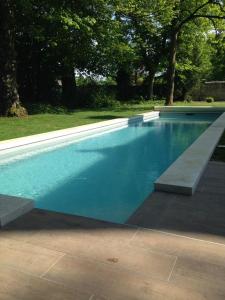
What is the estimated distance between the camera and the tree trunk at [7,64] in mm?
11461

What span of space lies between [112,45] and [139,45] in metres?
7.67

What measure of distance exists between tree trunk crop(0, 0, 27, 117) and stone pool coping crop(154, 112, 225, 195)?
8002mm

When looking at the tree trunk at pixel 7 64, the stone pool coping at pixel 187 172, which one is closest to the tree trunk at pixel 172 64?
the tree trunk at pixel 7 64

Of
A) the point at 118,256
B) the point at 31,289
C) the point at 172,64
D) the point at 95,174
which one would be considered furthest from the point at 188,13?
the point at 31,289

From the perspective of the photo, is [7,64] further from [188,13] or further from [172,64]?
[188,13]

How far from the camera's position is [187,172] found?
14.7 ft

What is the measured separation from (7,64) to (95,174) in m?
7.61

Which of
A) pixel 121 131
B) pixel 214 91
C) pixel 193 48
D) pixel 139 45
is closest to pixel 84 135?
pixel 121 131

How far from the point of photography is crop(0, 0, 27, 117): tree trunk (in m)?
11.5

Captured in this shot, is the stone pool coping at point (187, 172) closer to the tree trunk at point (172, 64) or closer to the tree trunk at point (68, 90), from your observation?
the tree trunk at point (172, 64)

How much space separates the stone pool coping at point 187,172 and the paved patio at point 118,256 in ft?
1.35

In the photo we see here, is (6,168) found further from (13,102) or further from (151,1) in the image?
(151,1)

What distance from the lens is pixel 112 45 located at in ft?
53.4

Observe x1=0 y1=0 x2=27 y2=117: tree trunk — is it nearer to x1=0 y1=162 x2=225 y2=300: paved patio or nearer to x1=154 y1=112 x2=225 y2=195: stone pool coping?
x1=154 y1=112 x2=225 y2=195: stone pool coping
